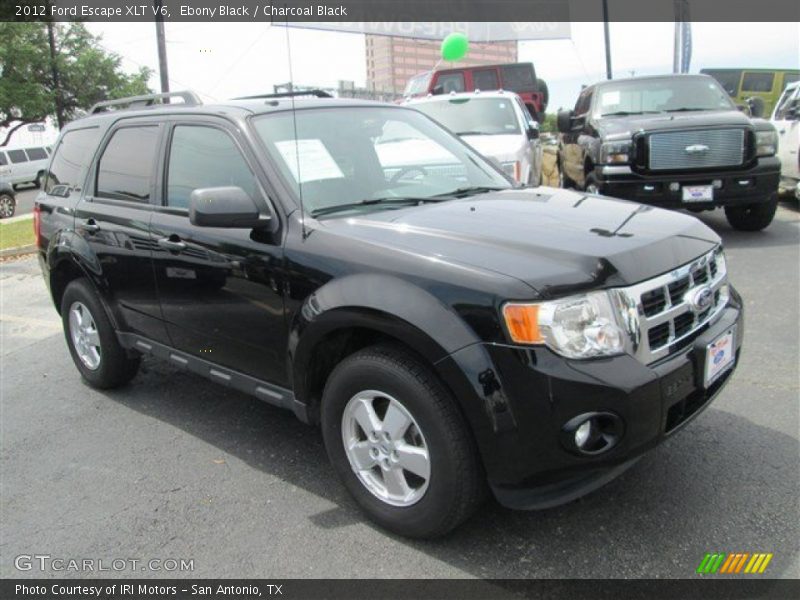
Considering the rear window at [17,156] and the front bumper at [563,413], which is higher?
the rear window at [17,156]

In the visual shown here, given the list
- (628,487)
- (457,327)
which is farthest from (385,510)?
(628,487)

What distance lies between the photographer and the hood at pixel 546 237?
2.40 metres

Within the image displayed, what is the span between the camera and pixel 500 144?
877 cm

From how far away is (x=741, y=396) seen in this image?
3.88m

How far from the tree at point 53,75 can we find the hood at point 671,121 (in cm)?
2942

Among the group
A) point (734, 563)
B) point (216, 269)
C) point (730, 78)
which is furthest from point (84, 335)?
point (730, 78)

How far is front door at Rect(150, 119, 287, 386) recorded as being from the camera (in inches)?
124

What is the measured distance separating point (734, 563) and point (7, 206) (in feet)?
63.0

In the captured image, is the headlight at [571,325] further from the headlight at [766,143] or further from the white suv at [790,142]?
the white suv at [790,142]

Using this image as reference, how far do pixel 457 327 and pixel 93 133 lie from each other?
10.7ft

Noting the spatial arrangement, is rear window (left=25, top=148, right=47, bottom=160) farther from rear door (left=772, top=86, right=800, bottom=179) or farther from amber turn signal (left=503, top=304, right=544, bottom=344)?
amber turn signal (left=503, top=304, right=544, bottom=344)

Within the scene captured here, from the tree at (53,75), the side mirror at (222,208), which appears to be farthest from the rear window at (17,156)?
the side mirror at (222,208)

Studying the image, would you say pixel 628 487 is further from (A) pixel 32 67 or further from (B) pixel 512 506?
(A) pixel 32 67

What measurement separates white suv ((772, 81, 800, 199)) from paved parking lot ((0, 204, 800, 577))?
636 cm
